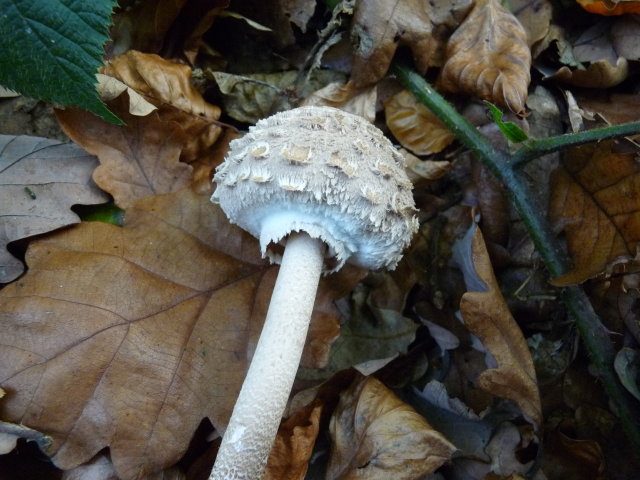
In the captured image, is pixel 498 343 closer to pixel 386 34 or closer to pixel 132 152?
pixel 386 34

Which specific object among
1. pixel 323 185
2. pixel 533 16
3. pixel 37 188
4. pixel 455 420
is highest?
pixel 533 16

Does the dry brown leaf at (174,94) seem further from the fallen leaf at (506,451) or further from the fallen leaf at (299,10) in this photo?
the fallen leaf at (506,451)

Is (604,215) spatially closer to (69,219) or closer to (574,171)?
(574,171)

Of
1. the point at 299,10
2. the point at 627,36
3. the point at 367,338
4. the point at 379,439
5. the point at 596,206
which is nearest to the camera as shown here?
the point at 379,439

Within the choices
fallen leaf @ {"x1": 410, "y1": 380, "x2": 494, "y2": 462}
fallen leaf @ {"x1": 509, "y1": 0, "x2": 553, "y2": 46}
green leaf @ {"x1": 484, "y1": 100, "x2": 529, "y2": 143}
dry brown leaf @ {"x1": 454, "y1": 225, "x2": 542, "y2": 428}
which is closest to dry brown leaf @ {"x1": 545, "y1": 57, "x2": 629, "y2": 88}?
fallen leaf @ {"x1": 509, "y1": 0, "x2": 553, "y2": 46}

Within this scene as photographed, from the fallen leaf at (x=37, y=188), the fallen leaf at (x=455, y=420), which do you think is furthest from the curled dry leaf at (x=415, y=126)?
the fallen leaf at (x=37, y=188)

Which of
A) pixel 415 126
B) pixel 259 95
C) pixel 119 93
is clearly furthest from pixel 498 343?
A: pixel 119 93

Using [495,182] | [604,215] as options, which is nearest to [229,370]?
[495,182]
